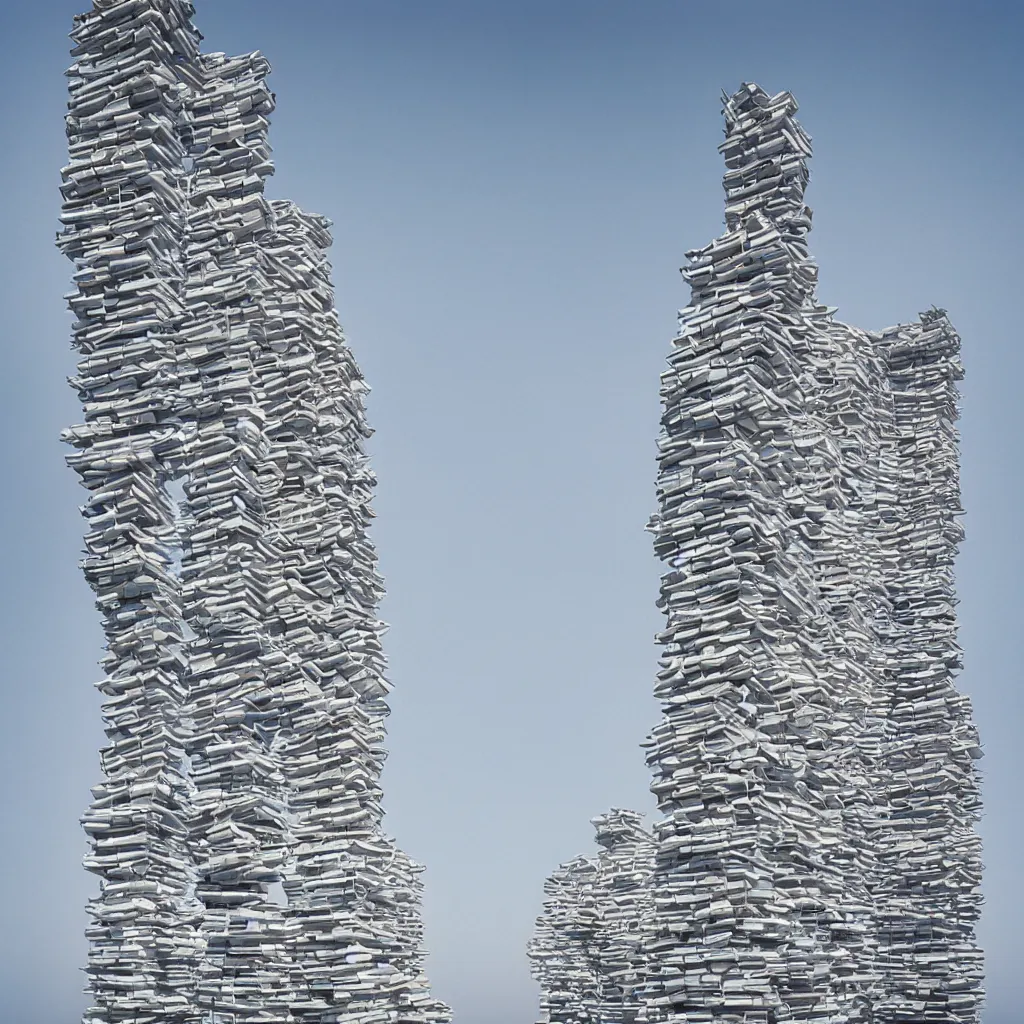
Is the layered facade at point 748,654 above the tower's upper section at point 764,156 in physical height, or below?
below

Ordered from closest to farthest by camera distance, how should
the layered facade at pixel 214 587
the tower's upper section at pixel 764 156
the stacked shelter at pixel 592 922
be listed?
1. the layered facade at pixel 214 587
2. the tower's upper section at pixel 764 156
3. the stacked shelter at pixel 592 922

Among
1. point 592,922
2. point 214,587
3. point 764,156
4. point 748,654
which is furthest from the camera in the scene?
point 592,922

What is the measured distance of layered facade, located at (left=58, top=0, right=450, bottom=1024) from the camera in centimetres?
1630

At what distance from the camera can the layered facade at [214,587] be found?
1630 cm

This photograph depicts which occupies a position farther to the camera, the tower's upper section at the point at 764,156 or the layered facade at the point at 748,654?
the tower's upper section at the point at 764,156

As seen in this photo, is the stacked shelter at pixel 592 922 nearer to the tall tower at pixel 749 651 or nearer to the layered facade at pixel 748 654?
the layered facade at pixel 748 654

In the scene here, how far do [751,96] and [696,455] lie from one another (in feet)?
13.2

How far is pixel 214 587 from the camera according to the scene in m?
17.0

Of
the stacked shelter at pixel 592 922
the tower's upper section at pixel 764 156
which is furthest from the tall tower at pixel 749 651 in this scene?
the stacked shelter at pixel 592 922

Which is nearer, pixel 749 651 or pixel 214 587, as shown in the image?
pixel 749 651

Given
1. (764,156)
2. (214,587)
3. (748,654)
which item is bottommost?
(748,654)

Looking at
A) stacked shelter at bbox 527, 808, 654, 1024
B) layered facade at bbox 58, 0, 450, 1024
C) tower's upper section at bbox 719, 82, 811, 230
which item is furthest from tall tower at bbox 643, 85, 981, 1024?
layered facade at bbox 58, 0, 450, 1024

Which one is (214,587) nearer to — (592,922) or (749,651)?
(749,651)

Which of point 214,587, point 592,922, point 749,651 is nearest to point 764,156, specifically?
point 749,651
